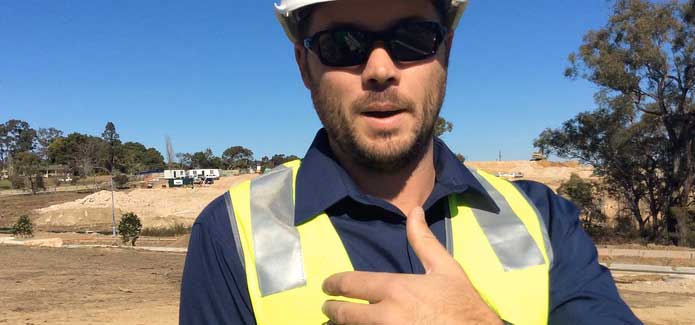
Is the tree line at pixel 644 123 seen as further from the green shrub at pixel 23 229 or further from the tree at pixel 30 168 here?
the tree at pixel 30 168

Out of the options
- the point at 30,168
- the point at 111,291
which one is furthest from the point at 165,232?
the point at 30,168

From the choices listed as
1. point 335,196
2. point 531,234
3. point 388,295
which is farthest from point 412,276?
point 531,234

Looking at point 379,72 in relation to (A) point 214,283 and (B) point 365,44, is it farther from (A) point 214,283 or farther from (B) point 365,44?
→ (A) point 214,283

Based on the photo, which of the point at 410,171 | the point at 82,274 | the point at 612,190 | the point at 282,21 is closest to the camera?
the point at 410,171

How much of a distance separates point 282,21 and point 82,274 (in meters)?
16.5

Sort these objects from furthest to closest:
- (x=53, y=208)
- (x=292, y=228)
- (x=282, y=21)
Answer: (x=53, y=208) < (x=282, y=21) < (x=292, y=228)

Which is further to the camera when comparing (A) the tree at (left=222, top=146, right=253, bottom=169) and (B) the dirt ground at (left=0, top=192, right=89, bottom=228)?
(A) the tree at (left=222, top=146, right=253, bottom=169)

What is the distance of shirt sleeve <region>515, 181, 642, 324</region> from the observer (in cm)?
135

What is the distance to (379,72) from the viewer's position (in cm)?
151

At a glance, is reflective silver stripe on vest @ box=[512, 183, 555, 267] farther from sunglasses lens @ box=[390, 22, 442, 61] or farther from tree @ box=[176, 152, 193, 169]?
tree @ box=[176, 152, 193, 169]

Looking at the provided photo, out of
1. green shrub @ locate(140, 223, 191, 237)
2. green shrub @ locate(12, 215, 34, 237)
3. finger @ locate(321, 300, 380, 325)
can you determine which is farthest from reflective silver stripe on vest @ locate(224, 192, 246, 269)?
green shrub @ locate(140, 223, 191, 237)

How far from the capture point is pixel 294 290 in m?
1.32

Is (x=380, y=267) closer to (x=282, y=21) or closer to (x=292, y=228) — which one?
(x=292, y=228)

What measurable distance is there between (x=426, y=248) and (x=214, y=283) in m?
0.57
